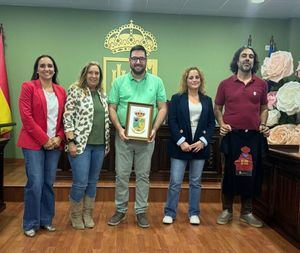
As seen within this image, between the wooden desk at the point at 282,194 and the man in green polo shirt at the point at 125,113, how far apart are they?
3.47 ft

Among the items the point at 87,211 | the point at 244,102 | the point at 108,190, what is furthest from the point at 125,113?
the point at 108,190

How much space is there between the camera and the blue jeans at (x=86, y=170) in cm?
286

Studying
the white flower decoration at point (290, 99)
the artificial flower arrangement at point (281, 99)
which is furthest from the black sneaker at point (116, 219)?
the white flower decoration at point (290, 99)

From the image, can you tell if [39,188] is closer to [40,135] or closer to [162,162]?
[40,135]

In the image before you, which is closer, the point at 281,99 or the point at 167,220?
the point at 167,220

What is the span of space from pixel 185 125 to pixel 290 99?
206 centimetres

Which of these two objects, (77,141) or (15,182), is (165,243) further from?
(15,182)

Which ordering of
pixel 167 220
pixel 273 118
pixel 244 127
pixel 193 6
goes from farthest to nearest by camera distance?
pixel 193 6 < pixel 273 118 < pixel 167 220 < pixel 244 127

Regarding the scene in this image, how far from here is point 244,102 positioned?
121 inches

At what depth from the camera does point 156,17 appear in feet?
18.5

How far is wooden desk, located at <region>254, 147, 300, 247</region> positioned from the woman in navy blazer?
0.60 m

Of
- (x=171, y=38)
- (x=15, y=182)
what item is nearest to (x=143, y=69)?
(x=15, y=182)

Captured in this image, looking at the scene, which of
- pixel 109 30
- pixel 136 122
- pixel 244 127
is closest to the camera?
pixel 136 122

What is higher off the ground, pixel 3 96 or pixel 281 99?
pixel 281 99
